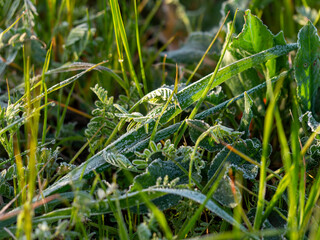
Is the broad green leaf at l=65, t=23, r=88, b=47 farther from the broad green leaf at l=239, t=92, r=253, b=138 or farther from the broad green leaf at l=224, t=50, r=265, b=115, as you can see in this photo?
the broad green leaf at l=239, t=92, r=253, b=138

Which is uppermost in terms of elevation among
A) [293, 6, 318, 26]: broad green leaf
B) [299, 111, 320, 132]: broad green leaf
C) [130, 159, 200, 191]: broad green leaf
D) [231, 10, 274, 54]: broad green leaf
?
[231, 10, 274, 54]: broad green leaf

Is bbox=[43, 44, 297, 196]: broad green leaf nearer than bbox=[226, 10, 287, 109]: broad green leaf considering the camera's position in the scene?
Yes

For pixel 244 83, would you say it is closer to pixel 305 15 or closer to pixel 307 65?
pixel 307 65

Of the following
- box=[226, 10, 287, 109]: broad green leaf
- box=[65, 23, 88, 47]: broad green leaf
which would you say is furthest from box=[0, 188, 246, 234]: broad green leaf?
box=[65, 23, 88, 47]: broad green leaf

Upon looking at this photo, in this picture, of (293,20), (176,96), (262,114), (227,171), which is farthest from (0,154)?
(293,20)

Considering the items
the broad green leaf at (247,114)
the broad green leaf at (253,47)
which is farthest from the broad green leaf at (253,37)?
the broad green leaf at (247,114)

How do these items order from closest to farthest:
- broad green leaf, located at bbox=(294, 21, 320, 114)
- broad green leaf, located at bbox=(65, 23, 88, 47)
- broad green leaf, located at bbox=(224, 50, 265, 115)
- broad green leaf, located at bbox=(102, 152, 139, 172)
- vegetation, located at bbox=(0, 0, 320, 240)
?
vegetation, located at bbox=(0, 0, 320, 240)
broad green leaf, located at bbox=(102, 152, 139, 172)
broad green leaf, located at bbox=(294, 21, 320, 114)
broad green leaf, located at bbox=(224, 50, 265, 115)
broad green leaf, located at bbox=(65, 23, 88, 47)

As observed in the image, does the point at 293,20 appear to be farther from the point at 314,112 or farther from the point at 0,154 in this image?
the point at 0,154
